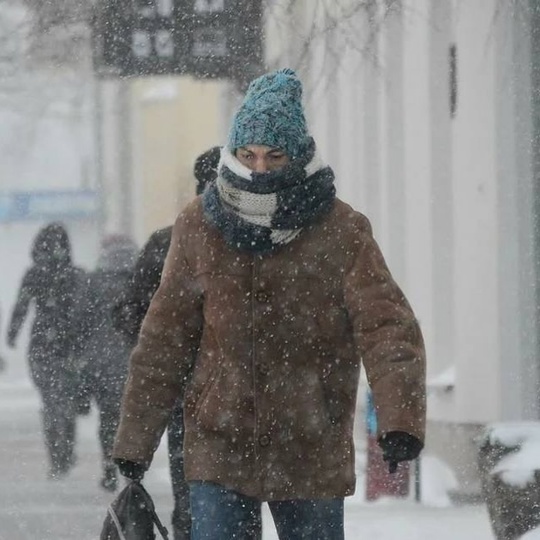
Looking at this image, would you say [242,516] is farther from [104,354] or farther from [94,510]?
[104,354]

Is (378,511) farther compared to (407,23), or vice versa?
(407,23)

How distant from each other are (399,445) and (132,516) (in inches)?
27.9

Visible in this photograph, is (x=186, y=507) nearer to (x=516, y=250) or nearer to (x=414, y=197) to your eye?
(x=516, y=250)

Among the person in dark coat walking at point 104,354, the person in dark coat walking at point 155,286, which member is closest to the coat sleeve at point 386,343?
the person in dark coat walking at point 155,286

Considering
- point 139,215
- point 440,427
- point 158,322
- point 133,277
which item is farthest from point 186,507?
point 139,215

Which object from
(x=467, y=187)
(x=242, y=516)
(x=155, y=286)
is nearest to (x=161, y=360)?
(x=242, y=516)

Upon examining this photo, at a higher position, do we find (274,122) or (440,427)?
(274,122)

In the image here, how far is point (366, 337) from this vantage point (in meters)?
4.52

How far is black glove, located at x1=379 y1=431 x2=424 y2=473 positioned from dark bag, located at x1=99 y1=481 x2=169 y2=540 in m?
0.65

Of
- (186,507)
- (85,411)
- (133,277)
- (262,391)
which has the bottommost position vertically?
(85,411)

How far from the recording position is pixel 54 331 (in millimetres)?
12320

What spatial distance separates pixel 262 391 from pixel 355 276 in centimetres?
33

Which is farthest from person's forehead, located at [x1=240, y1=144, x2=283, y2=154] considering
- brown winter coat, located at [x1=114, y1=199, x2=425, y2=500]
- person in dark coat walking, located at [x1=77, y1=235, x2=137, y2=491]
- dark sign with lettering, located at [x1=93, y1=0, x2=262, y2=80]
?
dark sign with lettering, located at [x1=93, y1=0, x2=262, y2=80]

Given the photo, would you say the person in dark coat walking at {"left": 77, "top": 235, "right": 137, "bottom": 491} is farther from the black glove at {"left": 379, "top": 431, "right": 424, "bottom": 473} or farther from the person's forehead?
the black glove at {"left": 379, "top": 431, "right": 424, "bottom": 473}
